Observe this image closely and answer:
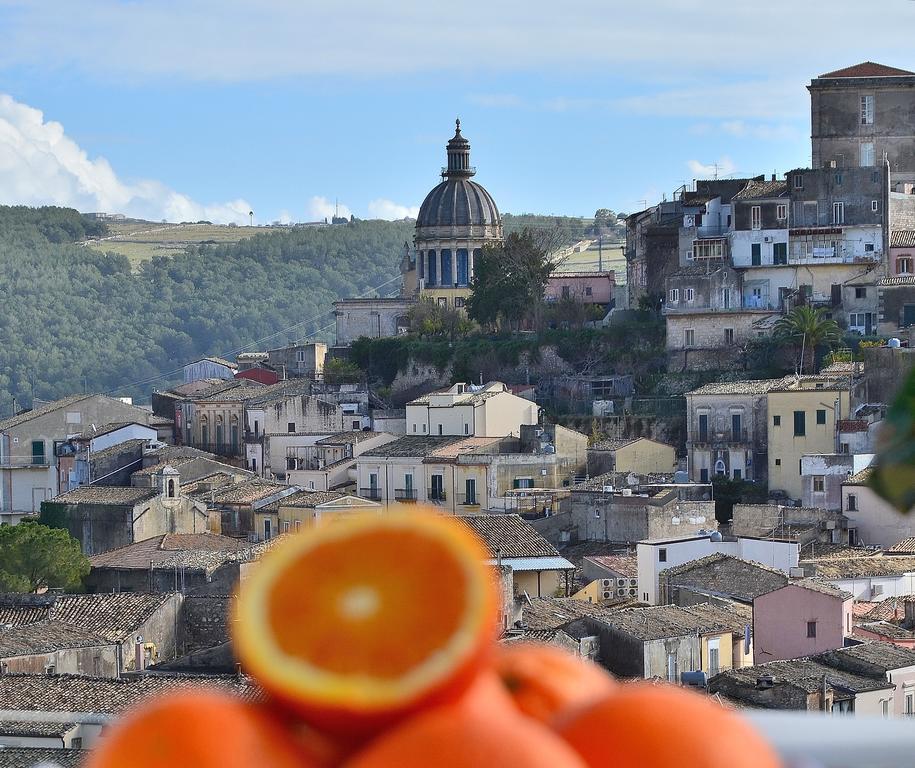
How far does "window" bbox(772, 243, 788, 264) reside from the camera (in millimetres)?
42406

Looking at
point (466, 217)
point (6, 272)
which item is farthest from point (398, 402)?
point (6, 272)

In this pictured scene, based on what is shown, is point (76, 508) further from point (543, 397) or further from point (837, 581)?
point (837, 581)

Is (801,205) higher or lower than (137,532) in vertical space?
higher

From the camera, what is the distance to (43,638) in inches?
1010

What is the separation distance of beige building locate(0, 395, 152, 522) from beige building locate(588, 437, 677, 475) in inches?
538

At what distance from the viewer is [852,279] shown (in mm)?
42094

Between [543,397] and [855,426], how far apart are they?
10139 mm

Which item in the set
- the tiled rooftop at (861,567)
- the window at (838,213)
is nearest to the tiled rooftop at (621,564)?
the tiled rooftop at (861,567)

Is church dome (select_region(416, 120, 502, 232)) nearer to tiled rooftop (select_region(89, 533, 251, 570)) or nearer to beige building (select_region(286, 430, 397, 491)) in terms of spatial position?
beige building (select_region(286, 430, 397, 491))

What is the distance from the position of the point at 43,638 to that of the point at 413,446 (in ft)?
54.1

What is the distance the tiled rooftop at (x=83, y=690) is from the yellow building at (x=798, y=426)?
693 inches

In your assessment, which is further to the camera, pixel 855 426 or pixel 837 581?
pixel 855 426

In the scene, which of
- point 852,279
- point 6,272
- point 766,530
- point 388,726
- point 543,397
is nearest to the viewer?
point 388,726

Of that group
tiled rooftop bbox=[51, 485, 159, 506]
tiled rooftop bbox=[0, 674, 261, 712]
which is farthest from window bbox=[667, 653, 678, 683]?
tiled rooftop bbox=[51, 485, 159, 506]
